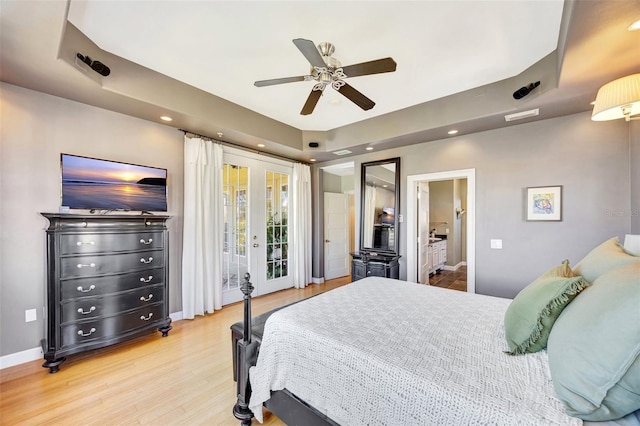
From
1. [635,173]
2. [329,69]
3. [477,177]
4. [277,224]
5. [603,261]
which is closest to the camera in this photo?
[603,261]

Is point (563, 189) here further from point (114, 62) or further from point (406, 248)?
point (114, 62)

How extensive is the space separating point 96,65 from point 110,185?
1.25 meters

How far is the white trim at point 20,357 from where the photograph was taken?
2311 mm

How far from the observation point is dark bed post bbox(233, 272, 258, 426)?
1.71 metres

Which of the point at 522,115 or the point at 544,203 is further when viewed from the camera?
the point at 544,203

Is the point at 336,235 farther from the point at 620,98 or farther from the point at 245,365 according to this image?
the point at 620,98

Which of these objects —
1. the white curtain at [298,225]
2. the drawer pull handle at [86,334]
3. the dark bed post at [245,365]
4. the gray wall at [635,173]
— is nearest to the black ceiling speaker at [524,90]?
the gray wall at [635,173]

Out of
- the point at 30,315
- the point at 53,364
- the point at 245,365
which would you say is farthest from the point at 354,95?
the point at 30,315

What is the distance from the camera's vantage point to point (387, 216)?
4.48 meters

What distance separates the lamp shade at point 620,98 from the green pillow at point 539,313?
145 cm

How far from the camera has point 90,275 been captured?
244 centimetres

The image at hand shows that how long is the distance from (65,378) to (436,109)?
4890mm

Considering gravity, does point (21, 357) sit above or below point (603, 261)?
below

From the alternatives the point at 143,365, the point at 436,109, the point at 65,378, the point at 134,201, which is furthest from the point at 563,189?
the point at 65,378
